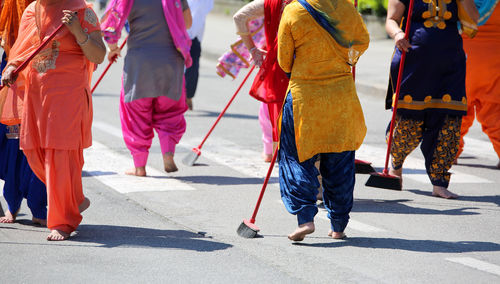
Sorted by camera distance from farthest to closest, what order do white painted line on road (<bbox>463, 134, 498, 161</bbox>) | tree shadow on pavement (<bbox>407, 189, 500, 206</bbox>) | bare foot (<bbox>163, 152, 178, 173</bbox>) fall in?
white painted line on road (<bbox>463, 134, 498, 161</bbox>), bare foot (<bbox>163, 152, 178, 173</bbox>), tree shadow on pavement (<bbox>407, 189, 500, 206</bbox>)

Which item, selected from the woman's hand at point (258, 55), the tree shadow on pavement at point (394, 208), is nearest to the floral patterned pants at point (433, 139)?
the tree shadow on pavement at point (394, 208)

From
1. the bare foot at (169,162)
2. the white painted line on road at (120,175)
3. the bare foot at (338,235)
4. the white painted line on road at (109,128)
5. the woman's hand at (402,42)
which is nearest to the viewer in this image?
the bare foot at (338,235)

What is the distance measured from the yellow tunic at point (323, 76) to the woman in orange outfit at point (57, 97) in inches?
50.6

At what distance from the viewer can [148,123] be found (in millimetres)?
8477

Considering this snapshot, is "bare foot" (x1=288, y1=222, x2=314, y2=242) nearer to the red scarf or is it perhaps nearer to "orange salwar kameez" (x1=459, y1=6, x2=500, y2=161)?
the red scarf

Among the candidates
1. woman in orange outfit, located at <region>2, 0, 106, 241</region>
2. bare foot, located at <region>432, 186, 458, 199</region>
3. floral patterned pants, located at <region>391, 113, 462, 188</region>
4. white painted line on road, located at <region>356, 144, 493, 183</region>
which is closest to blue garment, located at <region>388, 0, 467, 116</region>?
floral patterned pants, located at <region>391, 113, 462, 188</region>

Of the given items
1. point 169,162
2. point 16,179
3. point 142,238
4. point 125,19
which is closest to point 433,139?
point 169,162

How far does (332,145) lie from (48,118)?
1.86 m

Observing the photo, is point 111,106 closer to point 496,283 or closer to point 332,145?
point 332,145

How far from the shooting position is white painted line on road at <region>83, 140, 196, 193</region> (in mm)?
7801

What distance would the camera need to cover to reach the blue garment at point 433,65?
723cm

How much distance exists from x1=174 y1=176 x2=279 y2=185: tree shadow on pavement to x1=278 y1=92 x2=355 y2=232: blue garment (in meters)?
2.15

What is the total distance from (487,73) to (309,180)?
129 inches

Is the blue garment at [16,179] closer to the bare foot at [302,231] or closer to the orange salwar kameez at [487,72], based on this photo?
the bare foot at [302,231]
